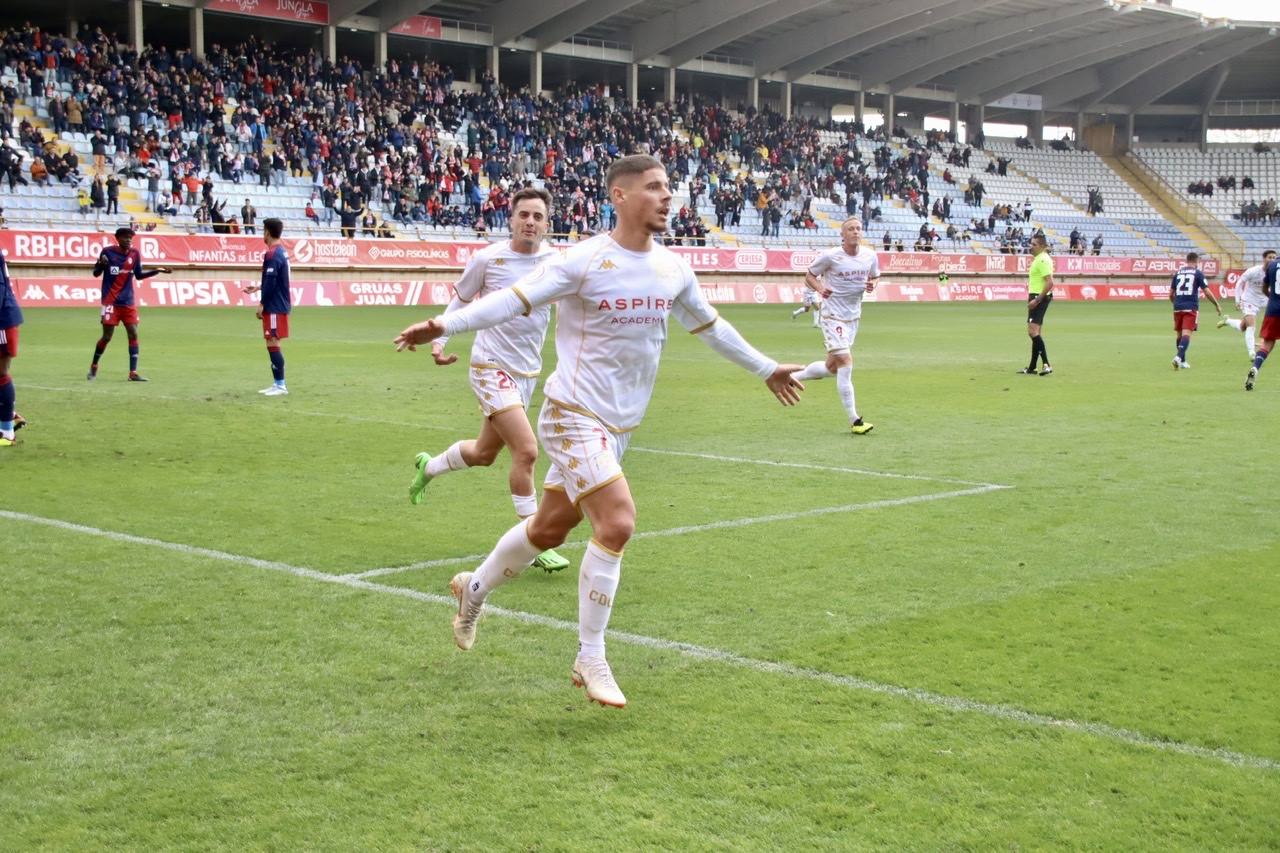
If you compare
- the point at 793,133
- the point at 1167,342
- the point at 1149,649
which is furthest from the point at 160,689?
the point at 793,133

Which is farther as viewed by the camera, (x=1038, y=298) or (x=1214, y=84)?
(x=1214, y=84)

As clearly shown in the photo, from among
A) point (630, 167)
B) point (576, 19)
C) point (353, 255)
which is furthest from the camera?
point (576, 19)

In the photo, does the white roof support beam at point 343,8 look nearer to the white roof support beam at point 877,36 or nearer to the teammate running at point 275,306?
the white roof support beam at point 877,36

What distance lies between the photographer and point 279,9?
166 ft

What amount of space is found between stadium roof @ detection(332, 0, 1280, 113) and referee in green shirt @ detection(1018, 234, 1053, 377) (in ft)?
109

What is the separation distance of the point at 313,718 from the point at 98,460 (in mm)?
7163

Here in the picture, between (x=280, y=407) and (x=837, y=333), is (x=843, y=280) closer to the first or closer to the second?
(x=837, y=333)

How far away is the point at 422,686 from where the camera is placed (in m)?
5.56

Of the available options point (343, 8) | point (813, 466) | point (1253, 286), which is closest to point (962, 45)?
point (343, 8)

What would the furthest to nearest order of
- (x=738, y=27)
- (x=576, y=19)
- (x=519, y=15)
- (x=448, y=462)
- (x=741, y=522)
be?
(x=738, y=27) < (x=576, y=19) < (x=519, y=15) < (x=741, y=522) < (x=448, y=462)

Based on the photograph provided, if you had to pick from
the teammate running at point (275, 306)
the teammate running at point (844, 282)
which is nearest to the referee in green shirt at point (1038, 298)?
the teammate running at point (844, 282)

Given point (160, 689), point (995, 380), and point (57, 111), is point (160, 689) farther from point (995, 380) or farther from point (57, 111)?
point (57, 111)

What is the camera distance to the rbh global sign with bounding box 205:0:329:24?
4927 cm

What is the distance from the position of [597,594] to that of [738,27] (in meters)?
56.8
